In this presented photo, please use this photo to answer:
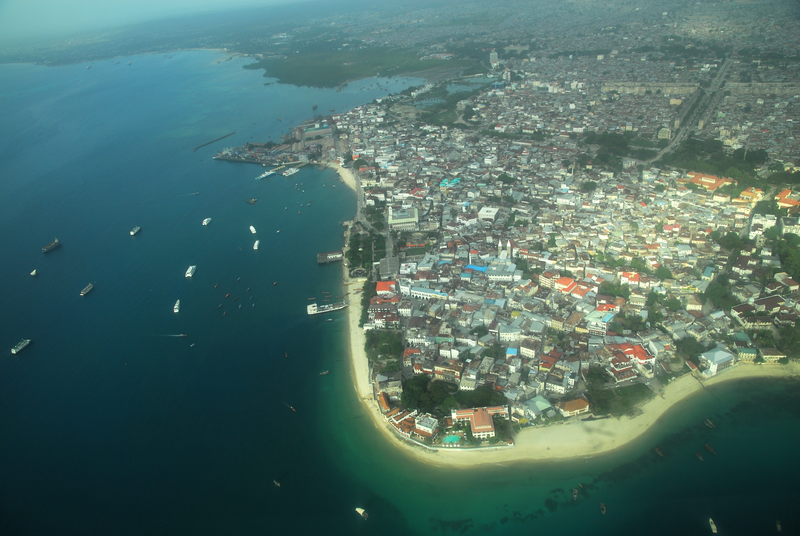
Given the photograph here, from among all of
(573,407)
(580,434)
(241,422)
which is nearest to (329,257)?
(241,422)

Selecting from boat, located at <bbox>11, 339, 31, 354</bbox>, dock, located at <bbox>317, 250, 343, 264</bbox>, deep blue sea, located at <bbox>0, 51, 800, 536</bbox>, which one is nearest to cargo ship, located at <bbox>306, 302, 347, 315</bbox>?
deep blue sea, located at <bbox>0, 51, 800, 536</bbox>

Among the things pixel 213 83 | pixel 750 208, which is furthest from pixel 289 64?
pixel 750 208

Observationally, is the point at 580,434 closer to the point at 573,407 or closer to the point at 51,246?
the point at 573,407

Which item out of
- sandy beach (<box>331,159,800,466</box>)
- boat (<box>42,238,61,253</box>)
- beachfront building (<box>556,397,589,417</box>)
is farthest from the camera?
boat (<box>42,238,61,253</box>)

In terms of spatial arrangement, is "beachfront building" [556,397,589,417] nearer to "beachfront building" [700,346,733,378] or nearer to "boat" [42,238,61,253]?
"beachfront building" [700,346,733,378]

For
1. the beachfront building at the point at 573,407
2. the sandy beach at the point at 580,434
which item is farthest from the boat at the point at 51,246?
the beachfront building at the point at 573,407
